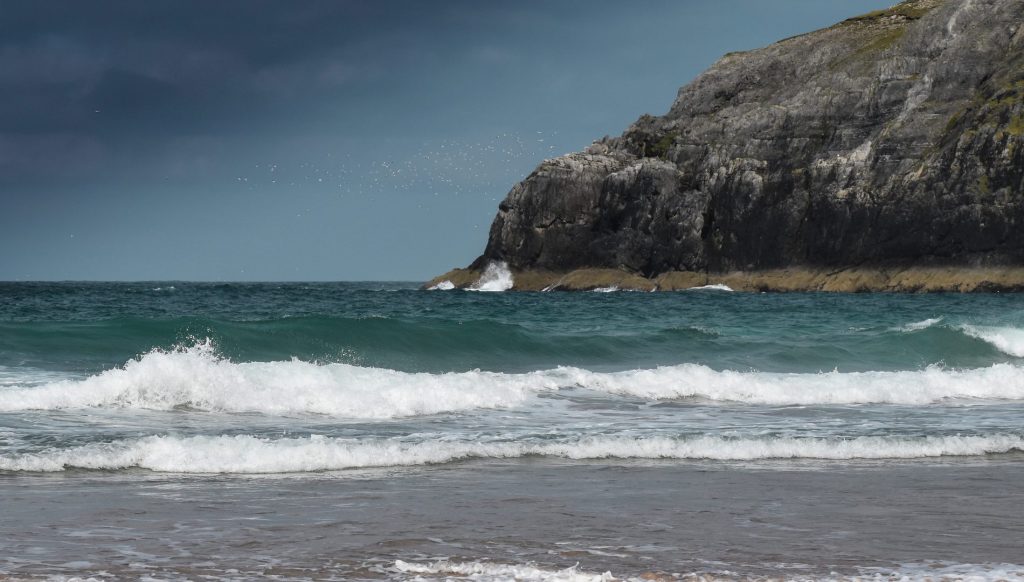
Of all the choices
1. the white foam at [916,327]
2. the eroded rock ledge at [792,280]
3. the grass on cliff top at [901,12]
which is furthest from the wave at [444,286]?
the white foam at [916,327]

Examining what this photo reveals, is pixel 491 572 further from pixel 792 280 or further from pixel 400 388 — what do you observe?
A: pixel 792 280

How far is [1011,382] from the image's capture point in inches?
776

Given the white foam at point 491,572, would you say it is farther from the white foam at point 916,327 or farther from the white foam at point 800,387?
the white foam at point 916,327

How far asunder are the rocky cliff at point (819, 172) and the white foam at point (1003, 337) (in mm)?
52658

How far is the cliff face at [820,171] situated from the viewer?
81375 mm

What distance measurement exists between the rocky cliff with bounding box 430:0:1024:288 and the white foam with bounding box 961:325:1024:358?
5266 centimetres

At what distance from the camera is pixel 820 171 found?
3595 inches

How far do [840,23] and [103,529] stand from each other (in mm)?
121984

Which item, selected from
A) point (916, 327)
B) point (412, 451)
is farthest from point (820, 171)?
point (412, 451)

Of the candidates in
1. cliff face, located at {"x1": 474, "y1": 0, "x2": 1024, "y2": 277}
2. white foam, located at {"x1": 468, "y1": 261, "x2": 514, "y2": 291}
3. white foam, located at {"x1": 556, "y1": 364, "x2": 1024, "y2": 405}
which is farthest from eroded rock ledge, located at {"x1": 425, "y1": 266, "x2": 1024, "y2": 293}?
white foam, located at {"x1": 556, "y1": 364, "x2": 1024, "y2": 405}

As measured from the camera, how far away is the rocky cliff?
267 ft

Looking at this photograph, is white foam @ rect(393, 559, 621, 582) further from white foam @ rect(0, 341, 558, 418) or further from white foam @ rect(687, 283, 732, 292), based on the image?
white foam @ rect(687, 283, 732, 292)

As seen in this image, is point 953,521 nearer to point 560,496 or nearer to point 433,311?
point 560,496

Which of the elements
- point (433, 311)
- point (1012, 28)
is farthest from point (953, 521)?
point (1012, 28)
